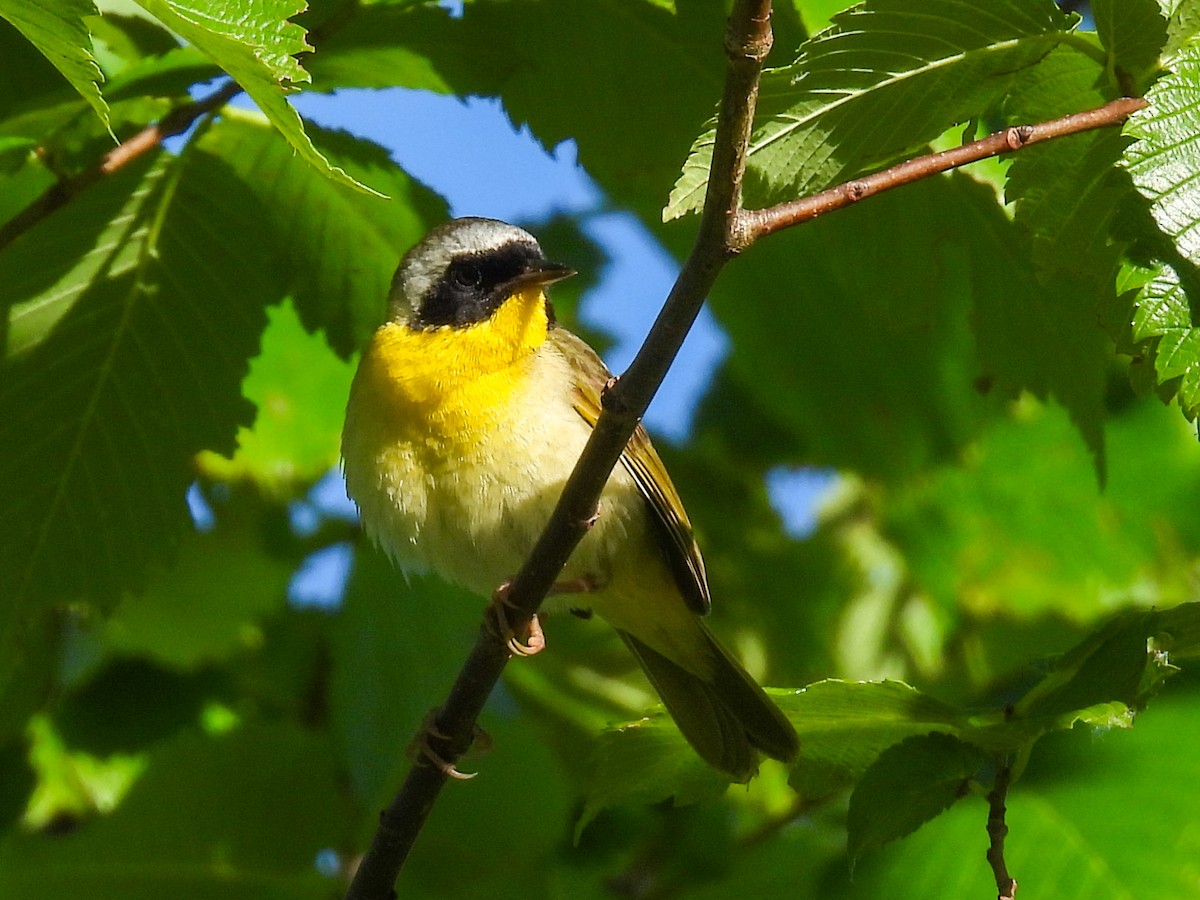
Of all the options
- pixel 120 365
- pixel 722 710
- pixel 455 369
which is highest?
pixel 120 365

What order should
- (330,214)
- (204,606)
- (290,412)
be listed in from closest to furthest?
(330,214) < (290,412) < (204,606)

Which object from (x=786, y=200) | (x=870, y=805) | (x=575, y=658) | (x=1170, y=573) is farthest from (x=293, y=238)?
(x=1170, y=573)

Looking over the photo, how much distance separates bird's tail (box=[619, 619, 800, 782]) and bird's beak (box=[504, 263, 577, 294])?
896 millimetres

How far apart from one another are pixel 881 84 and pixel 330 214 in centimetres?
124

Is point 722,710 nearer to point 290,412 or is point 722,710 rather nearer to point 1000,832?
point 1000,832

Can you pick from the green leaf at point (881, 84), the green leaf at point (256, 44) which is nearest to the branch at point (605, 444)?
the green leaf at point (881, 84)

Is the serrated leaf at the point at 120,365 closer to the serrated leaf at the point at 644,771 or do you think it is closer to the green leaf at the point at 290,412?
the green leaf at the point at 290,412

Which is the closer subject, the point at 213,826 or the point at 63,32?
the point at 63,32

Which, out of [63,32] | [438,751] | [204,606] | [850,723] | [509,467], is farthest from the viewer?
[204,606]

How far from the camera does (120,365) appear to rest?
9.03 feet

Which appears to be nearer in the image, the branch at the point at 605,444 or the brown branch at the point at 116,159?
the branch at the point at 605,444

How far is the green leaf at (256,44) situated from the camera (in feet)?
5.45

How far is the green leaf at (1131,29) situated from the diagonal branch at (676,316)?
0.30ft

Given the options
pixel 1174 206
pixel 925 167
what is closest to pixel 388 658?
pixel 925 167
